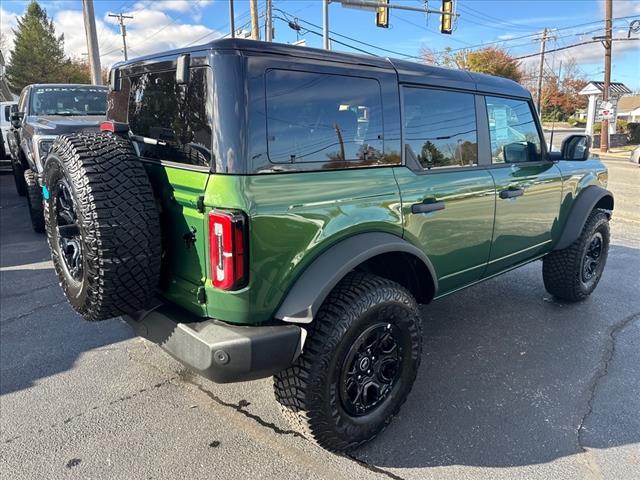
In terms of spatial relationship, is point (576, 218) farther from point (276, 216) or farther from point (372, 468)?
point (276, 216)

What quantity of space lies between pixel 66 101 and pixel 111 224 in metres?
6.66

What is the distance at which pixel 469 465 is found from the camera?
2523 millimetres

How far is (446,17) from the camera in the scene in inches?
686

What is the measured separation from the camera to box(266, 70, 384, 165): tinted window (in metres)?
2.29

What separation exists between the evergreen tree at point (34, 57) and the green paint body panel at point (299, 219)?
146 feet

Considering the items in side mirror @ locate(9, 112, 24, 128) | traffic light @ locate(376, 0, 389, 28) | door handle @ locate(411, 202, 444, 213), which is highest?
traffic light @ locate(376, 0, 389, 28)

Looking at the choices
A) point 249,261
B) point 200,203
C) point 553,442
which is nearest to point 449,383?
point 553,442

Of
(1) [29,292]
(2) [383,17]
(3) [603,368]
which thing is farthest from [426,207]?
(2) [383,17]

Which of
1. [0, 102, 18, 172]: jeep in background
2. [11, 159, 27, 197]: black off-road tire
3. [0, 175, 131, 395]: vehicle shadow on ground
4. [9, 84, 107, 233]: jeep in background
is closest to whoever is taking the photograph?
[0, 175, 131, 395]: vehicle shadow on ground

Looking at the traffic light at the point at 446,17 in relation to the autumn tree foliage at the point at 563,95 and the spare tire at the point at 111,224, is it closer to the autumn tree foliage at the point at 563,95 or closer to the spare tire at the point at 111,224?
the spare tire at the point at 111,224

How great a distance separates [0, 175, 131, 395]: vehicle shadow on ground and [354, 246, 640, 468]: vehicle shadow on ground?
2.26m

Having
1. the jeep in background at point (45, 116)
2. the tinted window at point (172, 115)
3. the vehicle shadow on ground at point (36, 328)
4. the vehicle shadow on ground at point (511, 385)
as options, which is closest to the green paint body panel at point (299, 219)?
the tinted window at point (172, 115)

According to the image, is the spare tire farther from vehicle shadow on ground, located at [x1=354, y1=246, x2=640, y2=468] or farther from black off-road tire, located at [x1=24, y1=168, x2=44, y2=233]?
black off-road tire, located at [x1=24, y1=168, x2=44, y2=233]

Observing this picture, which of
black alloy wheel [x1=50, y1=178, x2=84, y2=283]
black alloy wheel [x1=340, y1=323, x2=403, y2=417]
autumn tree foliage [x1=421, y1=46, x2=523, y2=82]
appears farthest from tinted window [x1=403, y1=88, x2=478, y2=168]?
autumn tree foliage [x1=421, y1=46, x2=523, y2=82]
